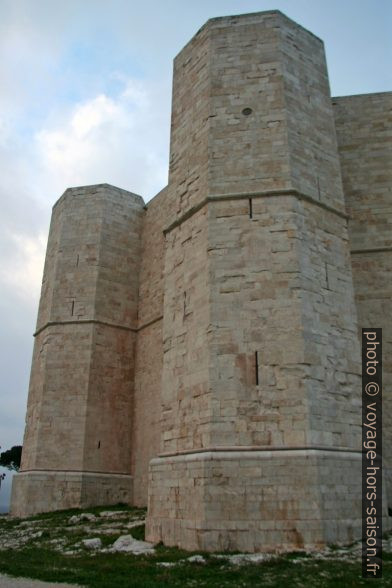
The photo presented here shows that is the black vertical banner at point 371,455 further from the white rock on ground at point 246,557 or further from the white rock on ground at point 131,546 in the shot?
the white rock on ground at point 131,546

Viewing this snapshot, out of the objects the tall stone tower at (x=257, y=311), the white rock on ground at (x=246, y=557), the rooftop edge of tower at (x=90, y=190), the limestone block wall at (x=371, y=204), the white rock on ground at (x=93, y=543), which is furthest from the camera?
the rooftop edge of tower at (x=90, y=190)

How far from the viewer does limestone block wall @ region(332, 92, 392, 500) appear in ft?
34.7

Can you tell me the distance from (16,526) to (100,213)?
906cm

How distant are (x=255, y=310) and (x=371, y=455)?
107 inches

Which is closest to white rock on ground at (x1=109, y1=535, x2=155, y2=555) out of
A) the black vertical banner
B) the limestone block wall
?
the black vertical banner

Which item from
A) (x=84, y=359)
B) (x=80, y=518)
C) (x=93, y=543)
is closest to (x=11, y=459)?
(x=84, y=359)

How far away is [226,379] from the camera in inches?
308

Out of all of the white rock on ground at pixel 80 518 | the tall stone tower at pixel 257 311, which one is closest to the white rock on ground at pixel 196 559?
the tall stone tower at pixel 257 311

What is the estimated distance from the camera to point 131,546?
24.7ft

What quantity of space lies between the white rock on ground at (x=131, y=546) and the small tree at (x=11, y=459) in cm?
2665

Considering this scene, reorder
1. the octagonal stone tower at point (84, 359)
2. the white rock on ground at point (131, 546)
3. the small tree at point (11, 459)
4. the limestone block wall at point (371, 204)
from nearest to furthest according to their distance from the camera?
the white rock on ground at point (131, 546)
the limestone block wall at point (371, 204)
the octagonal stone tower at point (84, 359)
the small tree at point (11, 459)

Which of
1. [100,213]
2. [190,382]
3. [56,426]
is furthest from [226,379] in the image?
[100,213]

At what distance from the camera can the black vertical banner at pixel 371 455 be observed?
6.18 metres

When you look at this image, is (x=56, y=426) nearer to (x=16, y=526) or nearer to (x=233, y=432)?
(x=16, y=526)
